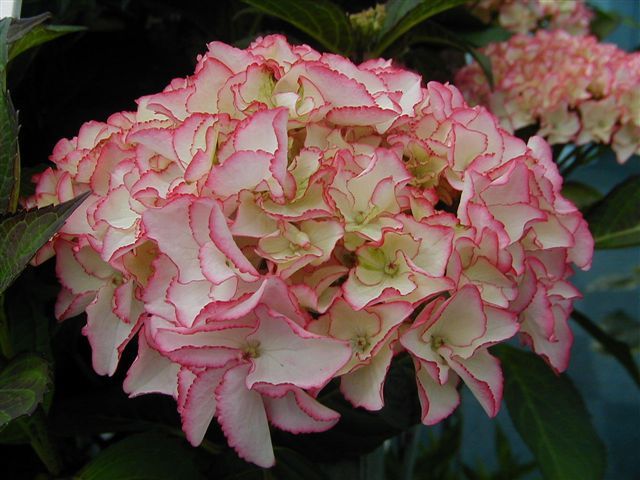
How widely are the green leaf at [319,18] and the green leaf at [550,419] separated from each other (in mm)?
319

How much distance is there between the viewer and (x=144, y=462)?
462 mm

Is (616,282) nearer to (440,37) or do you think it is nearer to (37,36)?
(440,37)

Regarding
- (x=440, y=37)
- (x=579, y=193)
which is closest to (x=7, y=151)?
(x=440, y=37)

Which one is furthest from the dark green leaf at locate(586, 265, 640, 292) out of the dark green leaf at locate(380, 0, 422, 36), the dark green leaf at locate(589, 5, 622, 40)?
the dark green leaf at locate(380, 0, 422, 36)

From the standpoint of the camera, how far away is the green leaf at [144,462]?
456 millimetres

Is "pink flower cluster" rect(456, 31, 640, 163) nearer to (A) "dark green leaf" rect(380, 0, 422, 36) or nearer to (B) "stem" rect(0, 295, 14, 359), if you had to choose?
(A) "dark green leaf" rect(380, 0, 422, 36)

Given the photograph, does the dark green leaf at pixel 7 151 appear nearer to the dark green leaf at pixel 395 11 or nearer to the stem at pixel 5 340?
the stem at pixel 5 340

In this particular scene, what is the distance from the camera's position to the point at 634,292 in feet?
5.25

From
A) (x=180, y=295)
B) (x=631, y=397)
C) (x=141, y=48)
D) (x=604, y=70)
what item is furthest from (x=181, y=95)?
(x=631, y=397)

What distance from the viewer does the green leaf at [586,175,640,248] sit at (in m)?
0.68

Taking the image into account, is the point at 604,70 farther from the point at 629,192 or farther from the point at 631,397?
the point at 631,397

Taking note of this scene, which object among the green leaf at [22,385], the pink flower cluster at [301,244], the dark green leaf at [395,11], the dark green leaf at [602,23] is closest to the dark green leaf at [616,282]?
the dark green leaf at [602,23]

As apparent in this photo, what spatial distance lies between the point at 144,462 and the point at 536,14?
2.29 feet

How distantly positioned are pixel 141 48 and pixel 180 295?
0.44m
